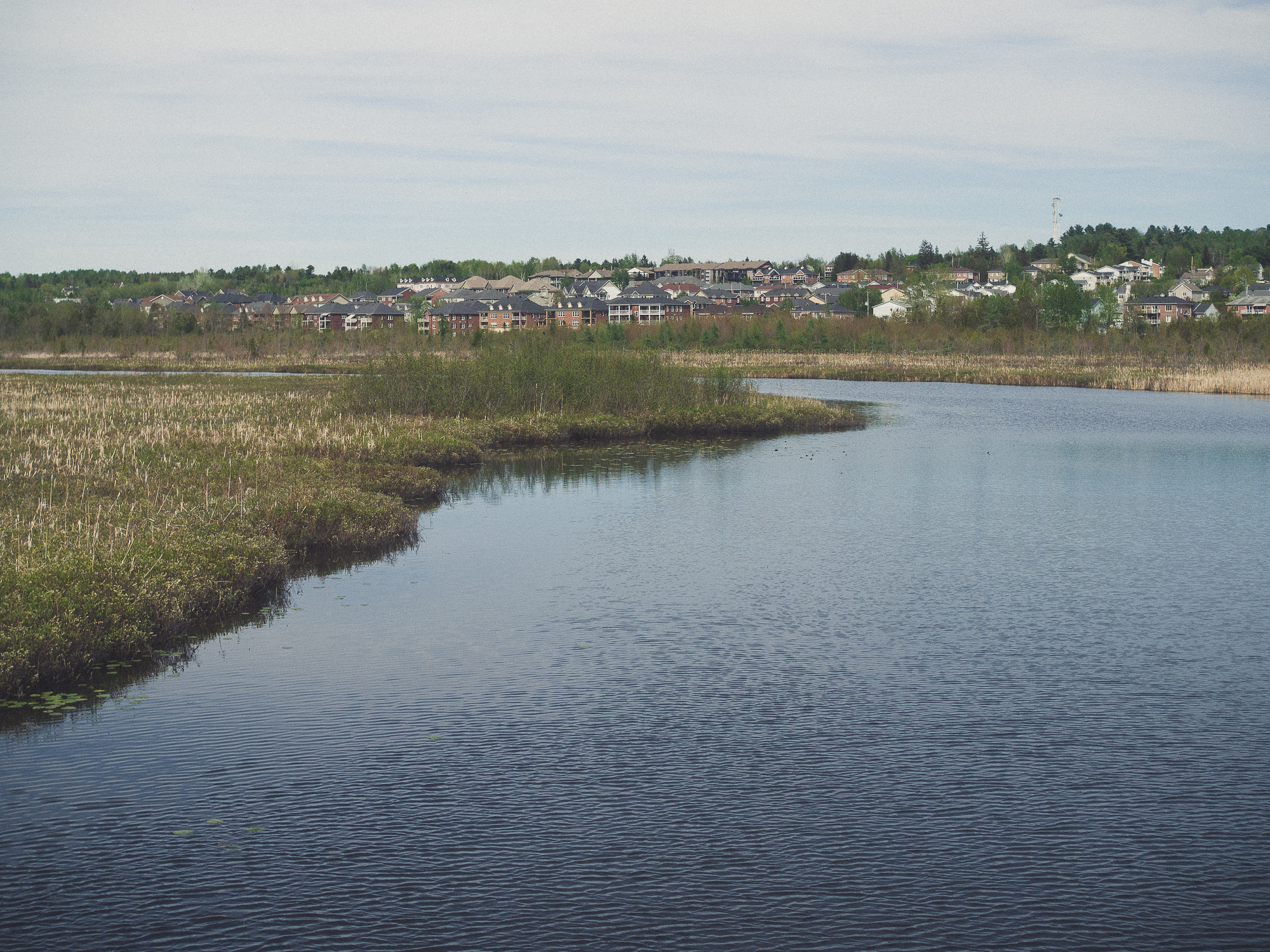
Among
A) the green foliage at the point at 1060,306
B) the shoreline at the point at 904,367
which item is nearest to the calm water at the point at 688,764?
the shoreline at the point at 904,367

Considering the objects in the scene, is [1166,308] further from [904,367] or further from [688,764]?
[688,764]

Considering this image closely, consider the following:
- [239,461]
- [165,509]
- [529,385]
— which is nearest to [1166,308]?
[529,385]

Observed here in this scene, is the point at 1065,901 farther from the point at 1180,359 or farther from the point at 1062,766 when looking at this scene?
the point at 1180,359

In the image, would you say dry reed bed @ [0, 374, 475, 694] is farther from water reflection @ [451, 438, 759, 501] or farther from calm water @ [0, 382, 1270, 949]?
water reflection @ [451, 438, 759, 501]

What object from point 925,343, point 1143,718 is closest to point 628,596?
point 1143,718

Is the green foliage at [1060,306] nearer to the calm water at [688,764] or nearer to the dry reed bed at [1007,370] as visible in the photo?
the dry reed bed at [1007,370]

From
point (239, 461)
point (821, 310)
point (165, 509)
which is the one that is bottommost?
point (165, 509)

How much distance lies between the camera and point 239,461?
A: 31703mm

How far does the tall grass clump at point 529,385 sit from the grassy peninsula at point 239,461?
0.29 ft

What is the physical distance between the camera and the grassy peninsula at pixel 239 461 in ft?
53.5

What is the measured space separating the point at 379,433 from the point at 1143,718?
3008cm

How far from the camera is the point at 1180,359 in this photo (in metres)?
96.8

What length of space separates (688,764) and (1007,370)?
8486 cm

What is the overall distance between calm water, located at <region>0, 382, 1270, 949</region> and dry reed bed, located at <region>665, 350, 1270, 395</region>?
43.3 m
